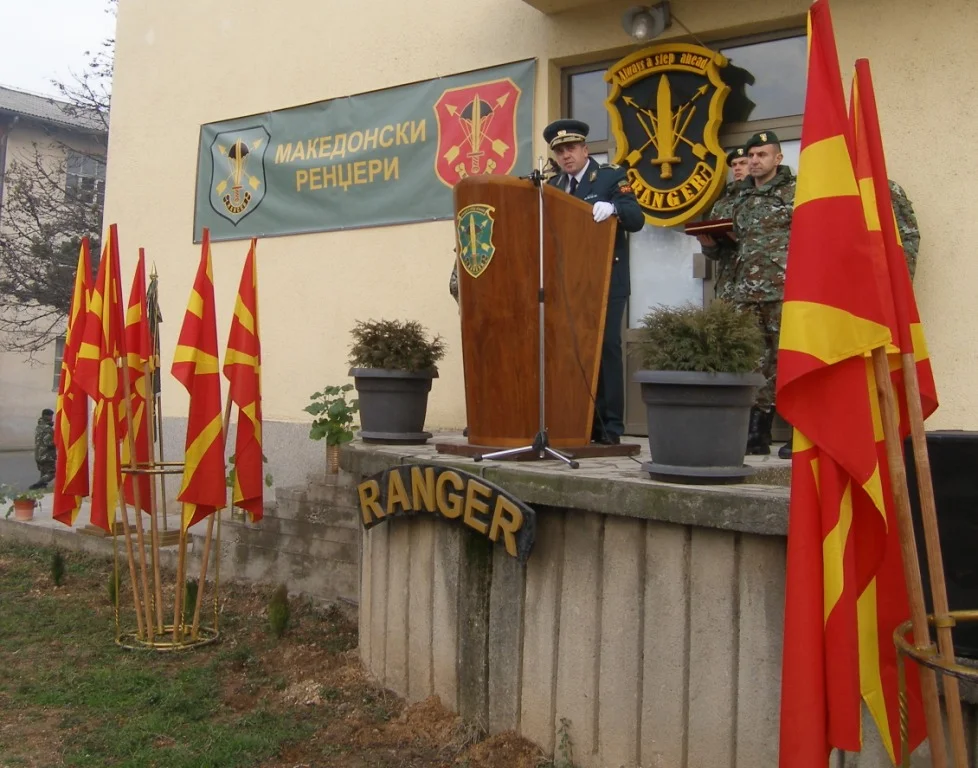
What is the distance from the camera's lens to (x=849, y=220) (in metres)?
2.21

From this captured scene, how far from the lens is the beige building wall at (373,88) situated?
5.32 metres

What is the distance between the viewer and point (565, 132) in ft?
14.9

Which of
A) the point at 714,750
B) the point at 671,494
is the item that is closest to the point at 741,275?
the point at 671,494

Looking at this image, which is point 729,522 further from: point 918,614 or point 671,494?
point 918,614

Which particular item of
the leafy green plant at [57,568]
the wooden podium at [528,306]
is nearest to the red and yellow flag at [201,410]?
the wooden podium at [528,306]

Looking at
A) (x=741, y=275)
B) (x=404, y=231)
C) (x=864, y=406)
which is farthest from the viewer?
(x=404, y=231)

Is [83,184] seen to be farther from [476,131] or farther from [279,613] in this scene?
[279,613]

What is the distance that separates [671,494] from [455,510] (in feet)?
3.31

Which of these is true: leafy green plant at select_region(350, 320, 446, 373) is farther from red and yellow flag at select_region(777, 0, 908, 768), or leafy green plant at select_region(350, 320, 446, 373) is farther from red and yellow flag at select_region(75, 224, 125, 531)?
red and yellow flag at select_region(777, 0, 908, 768)

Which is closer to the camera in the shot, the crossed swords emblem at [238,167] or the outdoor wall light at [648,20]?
the outdoor wall light at [648,20]

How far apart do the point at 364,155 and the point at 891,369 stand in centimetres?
617

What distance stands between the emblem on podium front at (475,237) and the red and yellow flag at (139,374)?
214 centimetres

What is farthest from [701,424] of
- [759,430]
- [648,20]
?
[648,20]

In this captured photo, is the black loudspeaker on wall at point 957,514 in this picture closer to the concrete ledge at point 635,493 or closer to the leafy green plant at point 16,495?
the concrete ledge at point 635,493
